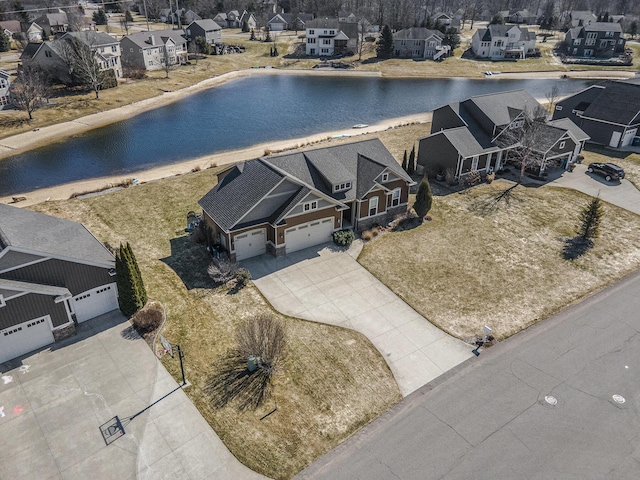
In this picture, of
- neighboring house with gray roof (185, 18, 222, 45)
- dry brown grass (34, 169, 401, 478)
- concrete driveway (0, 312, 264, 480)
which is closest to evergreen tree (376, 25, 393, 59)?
neighboring house with gray roof (185, 18, 222, 45)

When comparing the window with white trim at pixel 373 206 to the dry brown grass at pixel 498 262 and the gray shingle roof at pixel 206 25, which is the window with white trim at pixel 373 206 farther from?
the gray shingle roof at pixel 206 25

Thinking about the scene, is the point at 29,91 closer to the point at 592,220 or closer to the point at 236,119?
the point at 236,119

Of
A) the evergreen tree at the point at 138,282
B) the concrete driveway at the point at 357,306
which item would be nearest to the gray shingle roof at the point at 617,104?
the concrete driveway at the point at 357,306

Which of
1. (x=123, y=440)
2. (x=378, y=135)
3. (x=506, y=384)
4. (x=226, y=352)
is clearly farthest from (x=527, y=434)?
(x=378, y=135)

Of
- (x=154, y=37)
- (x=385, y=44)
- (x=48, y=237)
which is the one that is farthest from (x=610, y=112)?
(x=154, y=37)

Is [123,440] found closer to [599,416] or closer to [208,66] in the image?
[599,416]

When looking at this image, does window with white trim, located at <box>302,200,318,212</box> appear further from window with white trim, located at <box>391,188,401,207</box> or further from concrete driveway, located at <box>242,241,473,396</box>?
window with white trim, located at <box>391,188,401,207</box>
